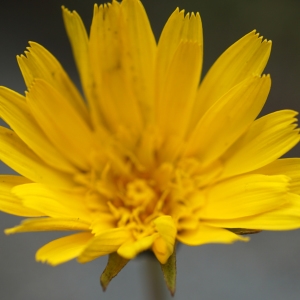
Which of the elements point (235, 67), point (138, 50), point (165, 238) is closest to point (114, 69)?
point (138, 50)

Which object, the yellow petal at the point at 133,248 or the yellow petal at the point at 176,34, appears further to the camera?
the yellow petal at the point at 176,34

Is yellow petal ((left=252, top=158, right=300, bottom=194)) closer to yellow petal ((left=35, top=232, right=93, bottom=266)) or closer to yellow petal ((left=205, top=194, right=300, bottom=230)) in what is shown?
yellow petal ((left=205, top=194, right=300, bottom=230))

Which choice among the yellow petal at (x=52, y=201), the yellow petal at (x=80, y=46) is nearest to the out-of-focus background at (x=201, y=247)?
the yellow petal at (x=52, y=201)

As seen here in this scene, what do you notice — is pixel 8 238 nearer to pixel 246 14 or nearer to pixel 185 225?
pixel 185 225

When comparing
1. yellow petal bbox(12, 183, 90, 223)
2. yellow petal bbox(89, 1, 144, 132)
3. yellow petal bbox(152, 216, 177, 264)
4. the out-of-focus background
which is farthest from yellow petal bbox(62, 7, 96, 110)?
the out-of-focus background

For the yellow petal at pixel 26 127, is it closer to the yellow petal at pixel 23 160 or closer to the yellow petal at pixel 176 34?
the yellow petal at pixel 23 160

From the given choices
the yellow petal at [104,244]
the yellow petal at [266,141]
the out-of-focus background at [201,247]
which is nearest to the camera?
the yellow petal at [104,244]
